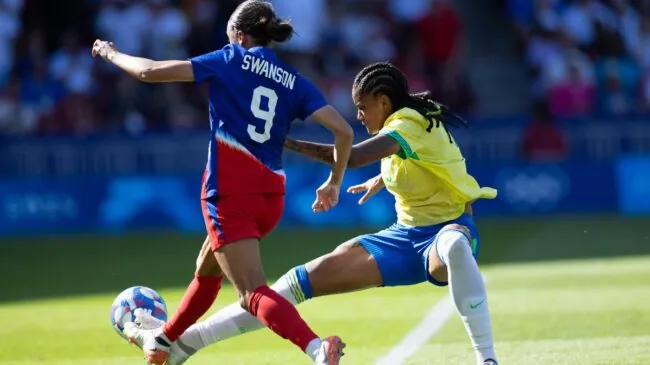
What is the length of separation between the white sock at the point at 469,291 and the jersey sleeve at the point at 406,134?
539 millimetres

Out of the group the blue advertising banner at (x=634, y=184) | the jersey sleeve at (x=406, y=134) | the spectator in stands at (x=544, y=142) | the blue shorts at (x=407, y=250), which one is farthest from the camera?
the spectator in stands at (x=544, y=142)

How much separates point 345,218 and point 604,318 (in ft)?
28.8

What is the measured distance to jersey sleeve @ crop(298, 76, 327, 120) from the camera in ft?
22.0

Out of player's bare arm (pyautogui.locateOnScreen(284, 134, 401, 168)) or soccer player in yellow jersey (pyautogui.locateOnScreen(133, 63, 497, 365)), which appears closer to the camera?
player's bare arm (pyautogui.locateOnScreen(284, 134, 401, 168))

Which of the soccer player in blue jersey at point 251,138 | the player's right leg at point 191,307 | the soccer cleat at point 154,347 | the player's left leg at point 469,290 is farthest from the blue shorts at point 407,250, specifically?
the soccer cleat at point 154,347

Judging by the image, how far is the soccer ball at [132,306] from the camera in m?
7.79

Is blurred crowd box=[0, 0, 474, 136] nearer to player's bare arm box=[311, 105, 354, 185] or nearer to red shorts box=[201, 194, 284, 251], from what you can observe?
red shorts box=[201, 194, 284, 251]

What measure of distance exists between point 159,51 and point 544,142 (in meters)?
5.99

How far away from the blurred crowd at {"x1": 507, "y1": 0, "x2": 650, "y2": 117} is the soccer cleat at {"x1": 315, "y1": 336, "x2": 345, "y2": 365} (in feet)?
45.3

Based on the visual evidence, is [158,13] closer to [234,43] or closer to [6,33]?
[6,33]

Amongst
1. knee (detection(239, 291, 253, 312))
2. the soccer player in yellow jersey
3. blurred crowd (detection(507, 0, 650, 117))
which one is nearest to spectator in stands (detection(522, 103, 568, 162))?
blurred crowd (detection(507, 0, 650, 117))

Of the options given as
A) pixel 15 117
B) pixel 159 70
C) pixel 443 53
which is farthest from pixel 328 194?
pixel 443 53

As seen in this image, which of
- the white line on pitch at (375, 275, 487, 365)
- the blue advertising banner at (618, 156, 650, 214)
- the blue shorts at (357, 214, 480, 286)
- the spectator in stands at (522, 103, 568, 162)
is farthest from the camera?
the spectator in stands at (522, 103, 568, 162)

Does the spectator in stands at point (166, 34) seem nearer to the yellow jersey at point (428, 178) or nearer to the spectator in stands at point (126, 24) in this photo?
the spectator in stands at point (126, 24)
